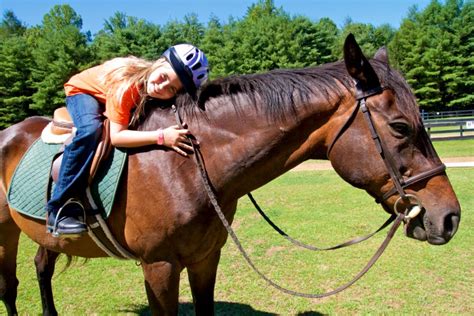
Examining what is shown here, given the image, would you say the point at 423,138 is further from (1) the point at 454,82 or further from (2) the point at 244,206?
(1) the point at 454,82

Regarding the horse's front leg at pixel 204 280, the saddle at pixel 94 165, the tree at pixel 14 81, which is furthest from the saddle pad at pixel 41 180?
the tree at pixel 14 81

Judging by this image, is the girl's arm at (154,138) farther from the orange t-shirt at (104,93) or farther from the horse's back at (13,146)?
the horse's back at (13,146)

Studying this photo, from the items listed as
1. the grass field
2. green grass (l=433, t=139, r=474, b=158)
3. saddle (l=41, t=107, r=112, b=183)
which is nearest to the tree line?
green grass (l=433, t=139, r=474, b=158)

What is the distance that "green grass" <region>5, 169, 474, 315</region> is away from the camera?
3.92 meters

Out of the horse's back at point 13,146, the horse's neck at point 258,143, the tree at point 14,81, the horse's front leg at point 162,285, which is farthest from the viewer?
the tree at point 14,81

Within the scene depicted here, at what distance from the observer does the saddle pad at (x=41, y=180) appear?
2248 millimetres

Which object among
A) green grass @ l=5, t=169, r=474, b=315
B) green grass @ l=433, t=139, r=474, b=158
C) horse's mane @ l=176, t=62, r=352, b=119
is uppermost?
horse's mane @ l=176, t=62, r=352, b=119

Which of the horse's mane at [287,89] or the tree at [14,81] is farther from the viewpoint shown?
the tree at [14,81]

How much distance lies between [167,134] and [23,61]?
151ft

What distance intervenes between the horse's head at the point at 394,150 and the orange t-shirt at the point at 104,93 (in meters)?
1.29

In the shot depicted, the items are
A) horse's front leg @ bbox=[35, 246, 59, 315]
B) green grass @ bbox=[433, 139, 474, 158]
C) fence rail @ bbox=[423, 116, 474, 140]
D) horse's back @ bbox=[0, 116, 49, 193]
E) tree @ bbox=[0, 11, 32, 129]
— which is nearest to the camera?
horse's back @ bbox=[0, 116, 49, 193]

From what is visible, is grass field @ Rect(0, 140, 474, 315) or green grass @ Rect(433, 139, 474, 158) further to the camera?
green grass @ Rect(433, 139, 474, 158)

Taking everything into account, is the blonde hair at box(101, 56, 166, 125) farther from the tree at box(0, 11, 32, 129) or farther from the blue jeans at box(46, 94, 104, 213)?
the tree at box(0, 11, 32, 129)

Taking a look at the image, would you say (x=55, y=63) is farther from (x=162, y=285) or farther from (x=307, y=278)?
(x=162, y=285)
